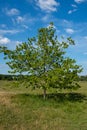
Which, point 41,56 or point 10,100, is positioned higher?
point 41,56

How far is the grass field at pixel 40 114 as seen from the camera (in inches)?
664

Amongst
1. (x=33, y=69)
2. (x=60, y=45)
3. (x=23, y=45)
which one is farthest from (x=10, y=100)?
(x=60, y=45)

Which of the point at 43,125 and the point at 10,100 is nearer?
the point at 43,125

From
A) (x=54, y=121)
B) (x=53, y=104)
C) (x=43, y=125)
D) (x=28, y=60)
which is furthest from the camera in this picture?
(x=28, y=60)

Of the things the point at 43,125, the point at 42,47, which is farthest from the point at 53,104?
the point at 43,125

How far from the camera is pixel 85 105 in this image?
83.7ft

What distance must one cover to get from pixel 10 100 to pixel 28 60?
14.0 ft

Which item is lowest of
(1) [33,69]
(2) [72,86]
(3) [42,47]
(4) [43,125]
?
(4) [43,125]

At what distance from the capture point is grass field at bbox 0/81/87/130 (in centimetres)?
1686

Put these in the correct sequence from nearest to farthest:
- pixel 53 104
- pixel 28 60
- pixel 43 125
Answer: pixel 43 125, pixel 53 104, pixel 28 60

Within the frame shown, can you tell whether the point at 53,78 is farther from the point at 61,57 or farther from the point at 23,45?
the point at 23,45

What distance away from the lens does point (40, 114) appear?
808 inches

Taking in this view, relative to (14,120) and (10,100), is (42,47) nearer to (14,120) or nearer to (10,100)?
(10,100)

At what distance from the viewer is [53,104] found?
2478 centimetres
